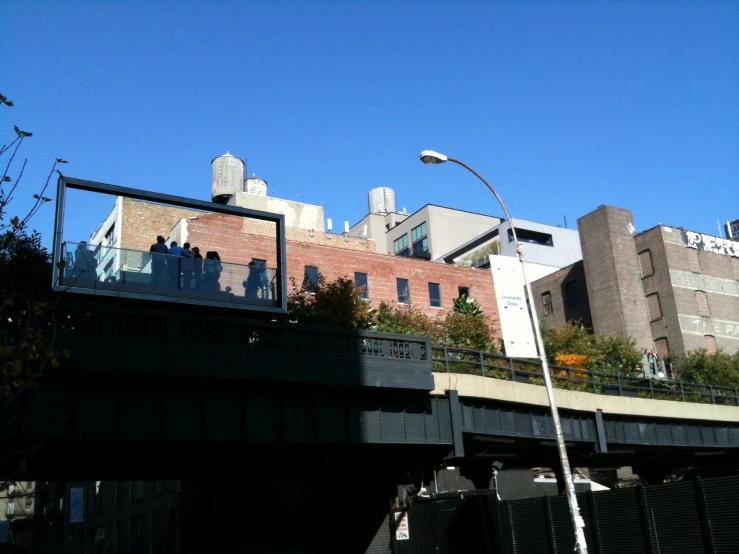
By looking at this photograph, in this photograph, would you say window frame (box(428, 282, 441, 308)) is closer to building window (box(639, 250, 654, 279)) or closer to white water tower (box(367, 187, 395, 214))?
building window (box(639, 250, 654, 279))

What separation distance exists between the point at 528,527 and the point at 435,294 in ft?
125

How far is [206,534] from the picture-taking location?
4484 centimetres

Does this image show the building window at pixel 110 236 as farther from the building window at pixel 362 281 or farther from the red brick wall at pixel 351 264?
the building window at pixel 362 281

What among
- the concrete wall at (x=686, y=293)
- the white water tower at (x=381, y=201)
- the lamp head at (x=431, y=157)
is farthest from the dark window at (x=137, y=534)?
the white water tower at (x=381, y=201)

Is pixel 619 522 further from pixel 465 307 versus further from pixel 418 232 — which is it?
pixel 418 232

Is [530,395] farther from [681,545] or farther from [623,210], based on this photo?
[623,210]

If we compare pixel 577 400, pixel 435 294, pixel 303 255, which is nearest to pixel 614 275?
pixel 435 294

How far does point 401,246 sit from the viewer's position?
9925 centimetres

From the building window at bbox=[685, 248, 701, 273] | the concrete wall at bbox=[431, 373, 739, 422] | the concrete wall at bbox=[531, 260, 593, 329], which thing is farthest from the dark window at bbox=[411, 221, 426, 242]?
the concrete wall at bbox=[431, 373, 739, 422]

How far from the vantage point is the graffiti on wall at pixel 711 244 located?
229 feet

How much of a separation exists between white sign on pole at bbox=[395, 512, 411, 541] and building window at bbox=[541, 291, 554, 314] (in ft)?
157

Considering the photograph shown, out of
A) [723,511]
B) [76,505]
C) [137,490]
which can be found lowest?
[723,511]

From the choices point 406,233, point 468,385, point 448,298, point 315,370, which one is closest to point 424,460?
point 468,385

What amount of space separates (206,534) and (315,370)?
2516cm
